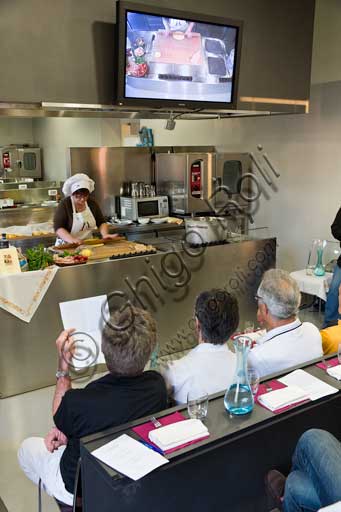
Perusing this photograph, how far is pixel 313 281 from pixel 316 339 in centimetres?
267

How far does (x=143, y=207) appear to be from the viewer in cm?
616

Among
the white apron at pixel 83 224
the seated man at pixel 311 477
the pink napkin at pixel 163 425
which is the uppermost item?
the white apron at pixel 83 224

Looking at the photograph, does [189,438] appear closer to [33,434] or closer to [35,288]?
[33,434]

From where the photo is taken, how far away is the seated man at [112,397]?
1.77m

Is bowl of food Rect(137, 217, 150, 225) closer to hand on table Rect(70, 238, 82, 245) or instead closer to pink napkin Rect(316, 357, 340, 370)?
hand on table Rect(70, 238, 82, 245)

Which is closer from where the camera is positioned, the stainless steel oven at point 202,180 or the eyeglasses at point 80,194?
the eyeglasses at point 80,194

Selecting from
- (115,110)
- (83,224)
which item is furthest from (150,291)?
(115,110)

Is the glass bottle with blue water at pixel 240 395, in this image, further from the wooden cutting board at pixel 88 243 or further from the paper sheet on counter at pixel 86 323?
the wooden cutting board at pixel 88 243

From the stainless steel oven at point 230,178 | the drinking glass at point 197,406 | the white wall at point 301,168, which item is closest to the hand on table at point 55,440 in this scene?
the drinking glass at point 197,406

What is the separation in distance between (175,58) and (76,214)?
177 cm

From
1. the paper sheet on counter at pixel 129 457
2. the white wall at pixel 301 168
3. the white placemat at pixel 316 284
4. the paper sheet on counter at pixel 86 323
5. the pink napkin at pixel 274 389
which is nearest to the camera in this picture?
the paper sheet on counter at pixel 129 457

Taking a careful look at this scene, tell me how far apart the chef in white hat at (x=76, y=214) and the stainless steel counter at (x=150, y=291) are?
2.35 feet

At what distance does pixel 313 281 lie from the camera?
5.02 meters

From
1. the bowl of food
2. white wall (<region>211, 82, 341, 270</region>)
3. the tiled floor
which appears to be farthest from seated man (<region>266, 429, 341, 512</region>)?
the bowl of food
